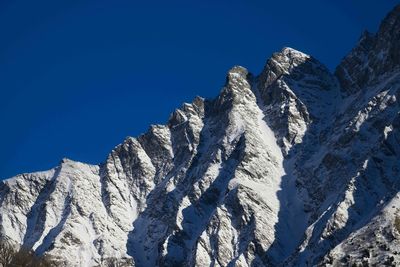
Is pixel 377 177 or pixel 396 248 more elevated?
pixel 377 177

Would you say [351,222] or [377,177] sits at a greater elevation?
[377,177]

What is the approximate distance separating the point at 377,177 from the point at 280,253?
28.5 m

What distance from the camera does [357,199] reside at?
17812 cm

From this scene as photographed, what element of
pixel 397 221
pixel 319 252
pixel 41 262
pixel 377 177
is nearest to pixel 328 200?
pixel 377 177

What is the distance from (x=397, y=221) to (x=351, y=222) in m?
18.1

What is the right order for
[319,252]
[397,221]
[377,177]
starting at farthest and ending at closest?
[377,177]
[319,252]
[397,221]

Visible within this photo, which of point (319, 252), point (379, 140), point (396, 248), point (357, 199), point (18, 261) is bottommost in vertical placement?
point (18, 261)

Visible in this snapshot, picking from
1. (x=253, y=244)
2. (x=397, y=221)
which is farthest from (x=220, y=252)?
(x=397, y=221)

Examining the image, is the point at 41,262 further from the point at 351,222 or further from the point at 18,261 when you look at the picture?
the point at 351,222

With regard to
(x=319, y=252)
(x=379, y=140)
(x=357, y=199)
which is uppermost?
(x=379, y=140)

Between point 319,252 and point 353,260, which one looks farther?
point 319,252

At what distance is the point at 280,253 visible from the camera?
196875 millimetres

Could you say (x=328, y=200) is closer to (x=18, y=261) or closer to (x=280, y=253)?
(x=280, y=253)

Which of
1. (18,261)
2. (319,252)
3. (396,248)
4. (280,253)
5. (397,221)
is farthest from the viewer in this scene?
(280,253)
